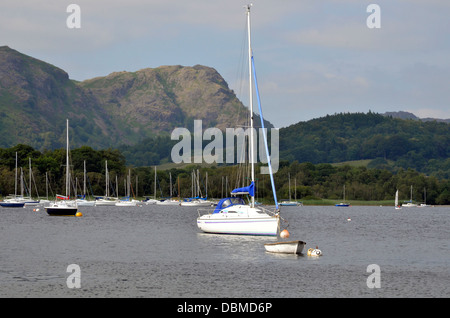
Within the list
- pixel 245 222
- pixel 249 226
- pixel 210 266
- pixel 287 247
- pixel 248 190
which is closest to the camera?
pixel 210 266

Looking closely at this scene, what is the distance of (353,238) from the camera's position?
88.1m

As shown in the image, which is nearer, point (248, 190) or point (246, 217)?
point (246, 217)

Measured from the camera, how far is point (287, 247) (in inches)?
2405

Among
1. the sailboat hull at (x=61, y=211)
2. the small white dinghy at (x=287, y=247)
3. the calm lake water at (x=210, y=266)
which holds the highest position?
the sailboat hull at (x=61, y=211)

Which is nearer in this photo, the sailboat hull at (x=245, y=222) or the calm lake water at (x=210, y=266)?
the calm lake water at (x=210, y=266)

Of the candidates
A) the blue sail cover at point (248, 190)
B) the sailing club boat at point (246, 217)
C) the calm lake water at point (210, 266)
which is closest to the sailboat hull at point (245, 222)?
the sailing club boat at point (246, 217)

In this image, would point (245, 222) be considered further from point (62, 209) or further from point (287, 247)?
point (62, 209)

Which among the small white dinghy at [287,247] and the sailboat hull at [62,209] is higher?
the sailboat hull at [62,209]

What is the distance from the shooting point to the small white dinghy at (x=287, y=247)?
2378 inches

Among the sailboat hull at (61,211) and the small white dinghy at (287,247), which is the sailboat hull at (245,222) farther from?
the sailboat hull at (61,211)

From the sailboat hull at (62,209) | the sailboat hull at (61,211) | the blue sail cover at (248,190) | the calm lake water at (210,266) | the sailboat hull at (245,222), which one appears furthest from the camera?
the sailboat hull at (62,209)

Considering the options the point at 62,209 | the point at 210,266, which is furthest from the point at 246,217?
the point at 62,209
